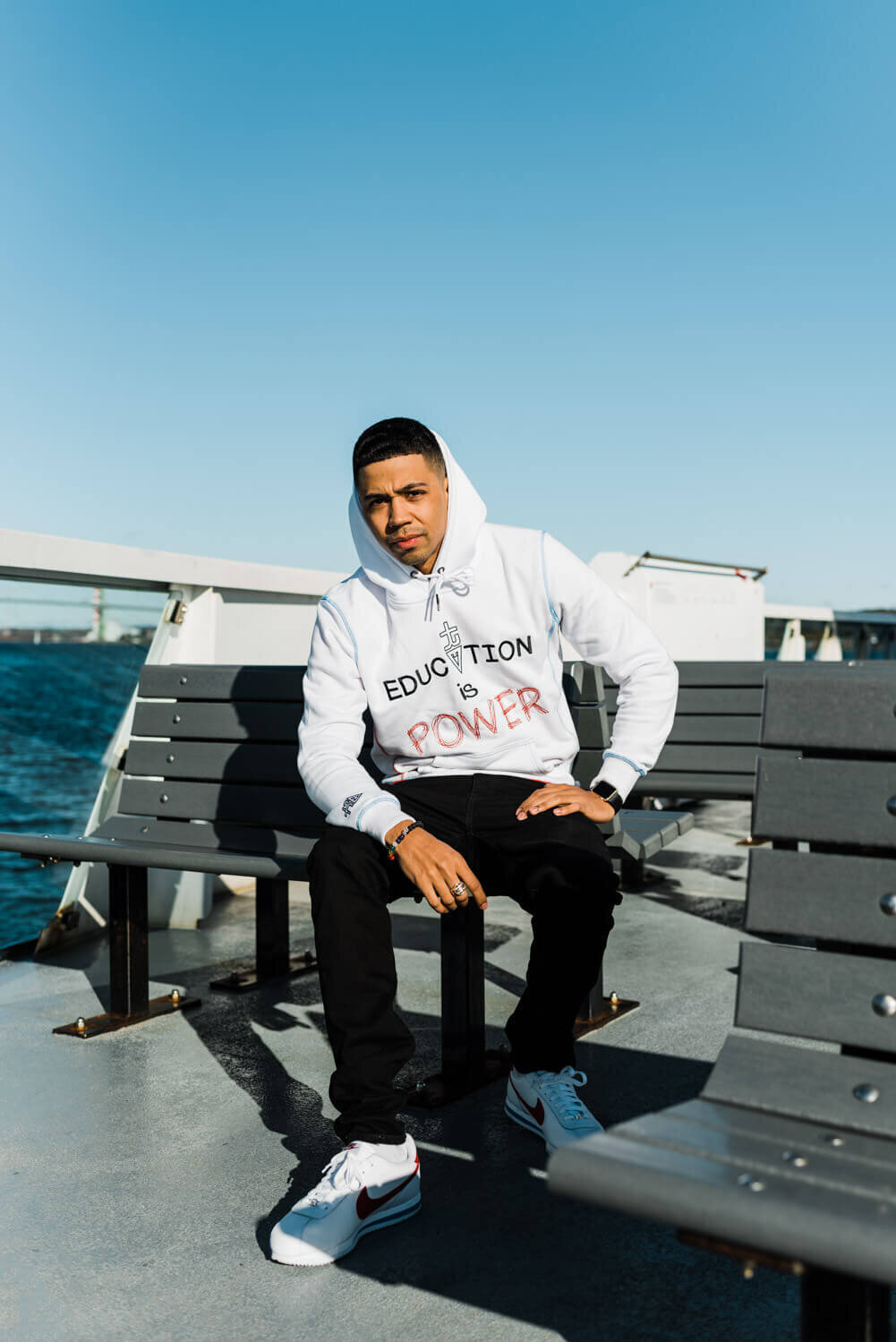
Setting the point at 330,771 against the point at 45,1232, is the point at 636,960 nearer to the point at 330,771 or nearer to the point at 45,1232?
the point at 330,771

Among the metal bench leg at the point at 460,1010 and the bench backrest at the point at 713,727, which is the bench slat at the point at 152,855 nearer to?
the metal bench leg at the point at 460,1010

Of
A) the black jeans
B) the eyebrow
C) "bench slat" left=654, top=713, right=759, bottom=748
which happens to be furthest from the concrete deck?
the eyebrow

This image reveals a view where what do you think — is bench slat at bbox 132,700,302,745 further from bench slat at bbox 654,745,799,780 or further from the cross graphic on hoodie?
bench slat at bbox 654,745,799,780

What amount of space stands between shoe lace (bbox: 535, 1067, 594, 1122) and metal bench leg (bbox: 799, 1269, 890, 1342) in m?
1.11

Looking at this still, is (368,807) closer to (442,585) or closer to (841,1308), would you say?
(442,585)

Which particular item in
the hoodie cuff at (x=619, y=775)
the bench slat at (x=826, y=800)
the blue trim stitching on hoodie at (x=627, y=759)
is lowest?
the hoodie cuff at (x=619, y=775)

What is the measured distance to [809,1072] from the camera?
139cm

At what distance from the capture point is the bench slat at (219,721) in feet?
11.2

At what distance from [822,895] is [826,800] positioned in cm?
12

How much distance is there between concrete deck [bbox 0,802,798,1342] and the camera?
1.84m

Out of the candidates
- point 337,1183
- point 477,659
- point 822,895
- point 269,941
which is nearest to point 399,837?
point 477,659

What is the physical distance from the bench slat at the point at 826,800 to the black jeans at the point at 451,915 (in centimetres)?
88

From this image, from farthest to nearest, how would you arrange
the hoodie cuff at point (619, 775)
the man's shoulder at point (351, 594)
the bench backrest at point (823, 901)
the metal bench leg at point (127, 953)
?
the metal bench leg at point (127, 953) < the man's shoulder at point (351, 594) < the hoodie cuff at point (619, 775) < the bench backrest at point (823, 901)

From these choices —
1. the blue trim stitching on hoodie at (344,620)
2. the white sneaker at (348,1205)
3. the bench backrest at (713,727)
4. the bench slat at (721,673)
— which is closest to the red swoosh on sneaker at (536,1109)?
the white sneaker at (348,1205)
